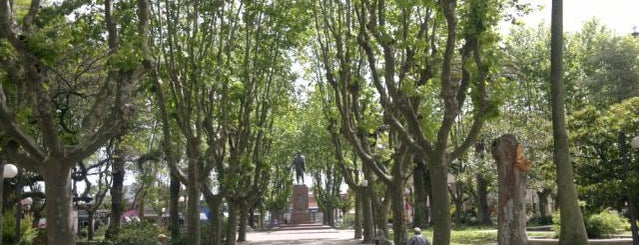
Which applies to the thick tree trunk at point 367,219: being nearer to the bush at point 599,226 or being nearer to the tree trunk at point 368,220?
the tree trunk at point 368,220

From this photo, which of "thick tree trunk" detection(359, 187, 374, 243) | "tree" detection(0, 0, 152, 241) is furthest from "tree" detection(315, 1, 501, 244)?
"thick tree trunk" detection(359, 187, 374, 243)

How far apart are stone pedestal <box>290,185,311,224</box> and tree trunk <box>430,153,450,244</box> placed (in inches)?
1188

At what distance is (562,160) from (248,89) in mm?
9553

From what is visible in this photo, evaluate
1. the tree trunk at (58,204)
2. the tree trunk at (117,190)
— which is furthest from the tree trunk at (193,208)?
the tree trunk at (117,190)

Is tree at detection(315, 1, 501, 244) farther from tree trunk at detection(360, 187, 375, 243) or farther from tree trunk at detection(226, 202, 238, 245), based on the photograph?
tree trunk at detection(360, 187, 375, 243)

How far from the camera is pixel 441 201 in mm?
12062

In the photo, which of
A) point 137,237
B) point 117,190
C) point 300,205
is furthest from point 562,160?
point 300,205

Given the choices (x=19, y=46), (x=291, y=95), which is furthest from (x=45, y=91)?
(x=291, y=95)

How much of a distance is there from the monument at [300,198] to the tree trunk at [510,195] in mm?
25536

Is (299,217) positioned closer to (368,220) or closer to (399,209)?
(368,220)

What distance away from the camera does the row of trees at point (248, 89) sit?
1036cm

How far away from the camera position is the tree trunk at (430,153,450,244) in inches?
475

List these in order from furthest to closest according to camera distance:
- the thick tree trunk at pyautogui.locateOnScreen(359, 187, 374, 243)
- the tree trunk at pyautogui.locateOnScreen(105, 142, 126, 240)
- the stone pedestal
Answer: the stone pedestal < the tree trunk at pyautogui.locateOnScreen(105, 142, 126, 240) < the thick tree trunk at pyautogui.locateOnScreen(359, 187, 374, 243)

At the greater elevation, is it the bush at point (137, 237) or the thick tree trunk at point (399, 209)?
the thick tree trunk at point (399, 209)
